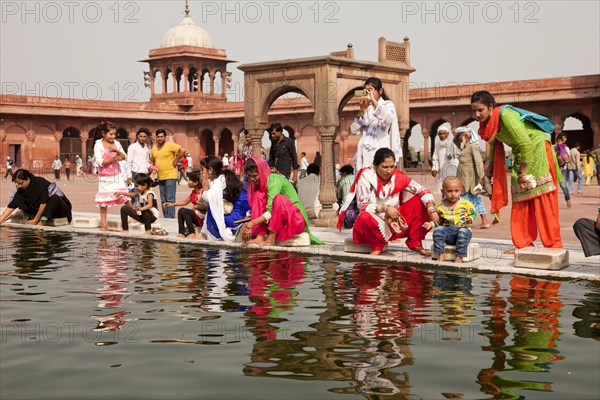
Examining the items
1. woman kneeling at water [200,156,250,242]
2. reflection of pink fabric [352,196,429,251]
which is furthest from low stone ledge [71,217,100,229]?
reflection of pink fabric [352,196,429,251]

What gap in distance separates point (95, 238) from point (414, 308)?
4.83 m

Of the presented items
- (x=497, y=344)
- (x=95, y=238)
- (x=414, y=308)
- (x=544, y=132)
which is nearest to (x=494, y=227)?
(x=544, y=132)

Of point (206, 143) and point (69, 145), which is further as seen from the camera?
point (206, 143)

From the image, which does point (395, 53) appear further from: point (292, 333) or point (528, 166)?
point (292, 333)

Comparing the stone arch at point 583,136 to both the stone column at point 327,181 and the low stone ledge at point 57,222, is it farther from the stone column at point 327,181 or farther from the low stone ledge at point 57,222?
the low stone ledge at point 57,222

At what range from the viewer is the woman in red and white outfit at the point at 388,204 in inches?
244

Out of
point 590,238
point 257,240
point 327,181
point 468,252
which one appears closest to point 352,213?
point 257,240

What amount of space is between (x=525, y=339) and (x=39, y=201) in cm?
706

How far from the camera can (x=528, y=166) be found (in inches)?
234

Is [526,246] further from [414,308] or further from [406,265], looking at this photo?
[414,308]

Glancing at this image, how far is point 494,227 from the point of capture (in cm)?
927

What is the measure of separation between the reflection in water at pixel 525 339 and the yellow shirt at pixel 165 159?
5.57 meters

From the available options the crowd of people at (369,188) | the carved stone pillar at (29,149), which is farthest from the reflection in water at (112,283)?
the carved stone pillar at (29,149)

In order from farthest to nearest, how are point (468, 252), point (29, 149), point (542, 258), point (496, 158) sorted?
point (29, 149), point (496, 158), point (468, 252), point (542, 258)
